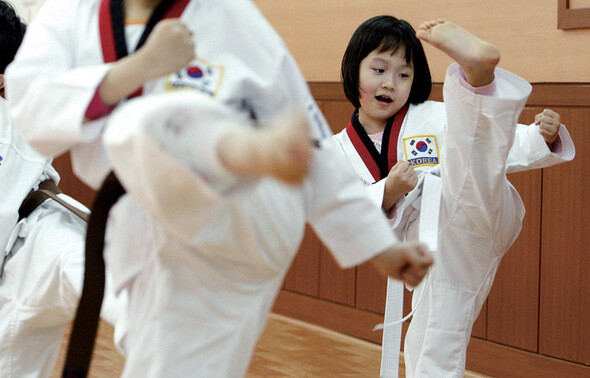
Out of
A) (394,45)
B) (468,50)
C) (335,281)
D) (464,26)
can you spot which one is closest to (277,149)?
(468,50)

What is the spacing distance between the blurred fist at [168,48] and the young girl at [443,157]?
3.07 ft

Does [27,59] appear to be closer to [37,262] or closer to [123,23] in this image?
[123,23]

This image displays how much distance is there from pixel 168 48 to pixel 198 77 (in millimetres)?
127

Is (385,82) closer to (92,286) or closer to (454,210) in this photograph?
(454,210)

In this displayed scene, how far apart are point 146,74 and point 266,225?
1.13 ft

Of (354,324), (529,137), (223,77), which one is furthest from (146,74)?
(354,324)

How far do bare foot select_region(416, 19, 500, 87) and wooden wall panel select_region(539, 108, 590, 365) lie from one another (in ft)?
4.03

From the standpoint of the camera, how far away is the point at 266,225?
4.23 feet

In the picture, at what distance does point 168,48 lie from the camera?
4.27 feet

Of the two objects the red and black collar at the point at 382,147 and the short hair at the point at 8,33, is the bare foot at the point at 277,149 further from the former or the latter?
the short hair at the point at 8,33

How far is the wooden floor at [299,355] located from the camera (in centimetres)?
334

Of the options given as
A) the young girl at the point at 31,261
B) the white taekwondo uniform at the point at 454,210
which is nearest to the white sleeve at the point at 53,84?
the young girl at the point at 31,261

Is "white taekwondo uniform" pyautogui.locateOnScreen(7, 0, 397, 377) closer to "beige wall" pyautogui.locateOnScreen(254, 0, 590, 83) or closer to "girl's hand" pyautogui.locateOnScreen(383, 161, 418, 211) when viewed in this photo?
"girl's hand" pyautogui.locateOnScreen(383, 161, 418, 211)

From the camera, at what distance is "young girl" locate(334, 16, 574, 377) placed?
2080 mm
